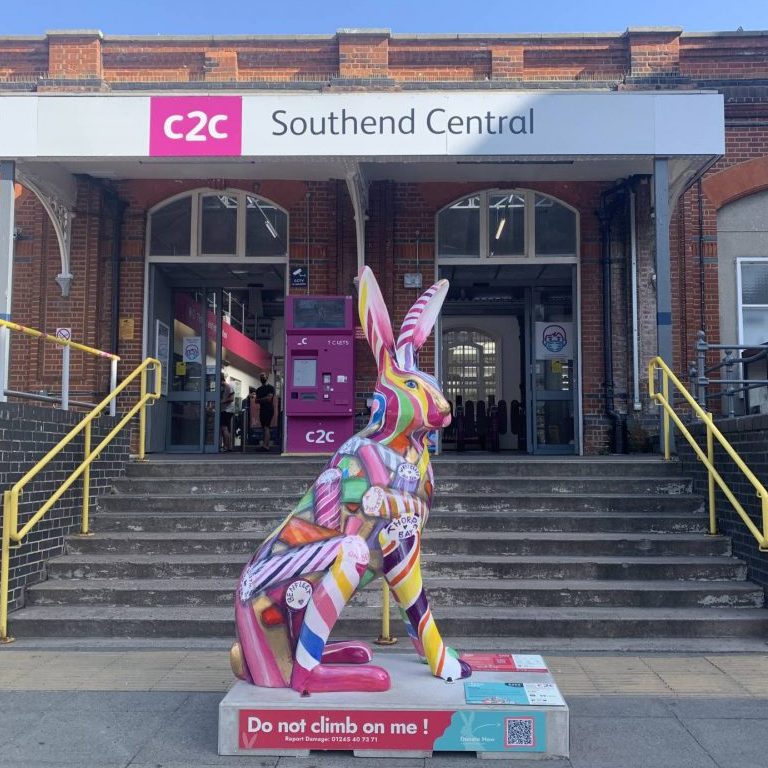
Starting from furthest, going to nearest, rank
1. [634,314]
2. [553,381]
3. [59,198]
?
[553,381], [634,314], [59,198]

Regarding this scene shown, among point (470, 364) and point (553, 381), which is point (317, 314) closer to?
point (553, 381)

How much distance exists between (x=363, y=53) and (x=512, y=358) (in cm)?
933

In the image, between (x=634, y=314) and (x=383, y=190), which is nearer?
(x=634, y=314)

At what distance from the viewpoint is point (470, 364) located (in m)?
20.2

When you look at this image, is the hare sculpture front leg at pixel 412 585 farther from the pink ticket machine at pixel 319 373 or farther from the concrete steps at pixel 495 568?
the pink ticket machine at pixel 319 373

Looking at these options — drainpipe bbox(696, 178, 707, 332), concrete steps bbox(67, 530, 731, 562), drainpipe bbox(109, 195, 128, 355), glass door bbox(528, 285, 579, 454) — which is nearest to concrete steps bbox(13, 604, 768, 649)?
concrete steps bbox(67, 530, 731, 562)

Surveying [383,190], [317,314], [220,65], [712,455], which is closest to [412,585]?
[712,455]

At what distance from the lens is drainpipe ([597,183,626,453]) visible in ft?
38.4

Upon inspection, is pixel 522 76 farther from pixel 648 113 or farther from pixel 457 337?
pixel 457 337

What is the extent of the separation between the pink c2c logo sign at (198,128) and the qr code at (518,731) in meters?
6.94

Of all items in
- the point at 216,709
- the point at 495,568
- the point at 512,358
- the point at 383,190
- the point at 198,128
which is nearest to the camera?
the point at 216,709

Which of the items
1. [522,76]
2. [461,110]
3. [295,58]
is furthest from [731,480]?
[295,58]

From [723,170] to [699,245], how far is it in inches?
45.6

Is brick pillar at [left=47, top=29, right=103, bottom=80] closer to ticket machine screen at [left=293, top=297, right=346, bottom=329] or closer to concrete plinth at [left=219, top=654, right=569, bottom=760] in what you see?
ticket machine screen at [left=293, top=297, right=346, bottom=329]
